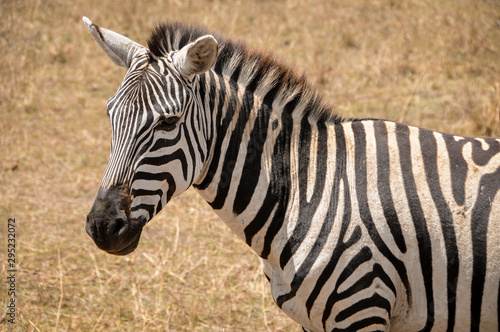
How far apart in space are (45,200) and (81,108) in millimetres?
2796

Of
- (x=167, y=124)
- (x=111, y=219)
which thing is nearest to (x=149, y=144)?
(x=167, y=124)

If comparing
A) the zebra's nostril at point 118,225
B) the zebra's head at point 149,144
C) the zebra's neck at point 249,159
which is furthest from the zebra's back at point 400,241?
the zebra's nostril at point 118,225

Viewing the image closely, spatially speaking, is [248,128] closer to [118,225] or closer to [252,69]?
[252,69]

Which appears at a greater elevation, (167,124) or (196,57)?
(196,57)

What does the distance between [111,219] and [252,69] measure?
4.16 ft

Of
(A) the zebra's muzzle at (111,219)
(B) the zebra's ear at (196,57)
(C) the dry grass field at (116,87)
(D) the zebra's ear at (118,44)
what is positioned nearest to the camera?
(A) the zebra's muzzle at (111,219)

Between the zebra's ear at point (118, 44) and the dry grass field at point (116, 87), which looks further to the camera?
the dry grass field at point (116, 87)

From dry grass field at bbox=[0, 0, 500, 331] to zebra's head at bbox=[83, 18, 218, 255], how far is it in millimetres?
1056

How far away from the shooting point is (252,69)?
10.9 ft

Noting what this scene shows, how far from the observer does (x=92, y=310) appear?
4.93 meters

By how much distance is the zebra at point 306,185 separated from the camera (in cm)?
295

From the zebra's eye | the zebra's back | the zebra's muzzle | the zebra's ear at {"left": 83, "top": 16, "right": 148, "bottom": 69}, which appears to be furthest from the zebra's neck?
the zebra's muzzle

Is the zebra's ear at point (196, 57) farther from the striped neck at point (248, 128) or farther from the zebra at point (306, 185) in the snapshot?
the striped neck at point (248, 128)

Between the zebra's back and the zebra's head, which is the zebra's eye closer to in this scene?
the zebra's head
